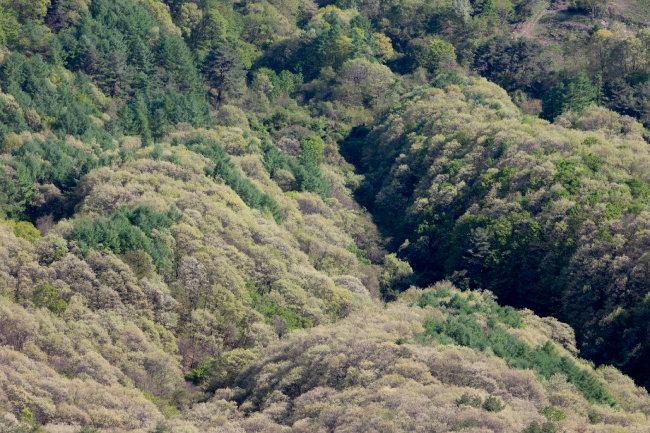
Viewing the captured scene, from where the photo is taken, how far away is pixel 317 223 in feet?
431

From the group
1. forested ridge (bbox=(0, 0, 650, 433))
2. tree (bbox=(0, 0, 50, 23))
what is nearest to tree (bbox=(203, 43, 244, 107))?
forested ridge (bbox=(0, 0, 650, 433))

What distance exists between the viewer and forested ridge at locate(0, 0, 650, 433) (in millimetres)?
82938

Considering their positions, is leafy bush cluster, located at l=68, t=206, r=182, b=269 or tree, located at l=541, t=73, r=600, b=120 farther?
tree, located at l=541, t=73, r=600, b=120

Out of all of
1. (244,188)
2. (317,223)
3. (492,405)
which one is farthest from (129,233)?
(492,405)

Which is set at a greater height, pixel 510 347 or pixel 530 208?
pixel 530 208

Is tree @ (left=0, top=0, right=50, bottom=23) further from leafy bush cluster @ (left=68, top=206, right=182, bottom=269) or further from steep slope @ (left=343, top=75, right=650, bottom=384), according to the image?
leafy bush cluster @ (left=68, top=206, right=182, bottom=269)

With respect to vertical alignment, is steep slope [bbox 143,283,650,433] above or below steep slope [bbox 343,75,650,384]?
below

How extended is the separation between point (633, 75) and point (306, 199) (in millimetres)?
62509

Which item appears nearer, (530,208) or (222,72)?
(530,208)

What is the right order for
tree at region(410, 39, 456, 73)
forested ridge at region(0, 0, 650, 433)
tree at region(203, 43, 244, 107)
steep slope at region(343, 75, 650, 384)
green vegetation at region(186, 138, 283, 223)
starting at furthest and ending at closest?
tree at region(410, 39, 456, 73), tree at region(203, 43, 244, 107), green vegetation at region(186, 138, 283, 223), steep slope at region(343, 75, 650, 384), forested ridge at region(0, 0, 650, 433)

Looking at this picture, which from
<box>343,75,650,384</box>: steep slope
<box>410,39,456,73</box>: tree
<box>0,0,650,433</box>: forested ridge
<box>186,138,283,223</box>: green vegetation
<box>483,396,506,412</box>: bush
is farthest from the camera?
<box>410,39,456,73</box>: tree

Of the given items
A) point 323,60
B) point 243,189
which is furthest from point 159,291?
point 323,60

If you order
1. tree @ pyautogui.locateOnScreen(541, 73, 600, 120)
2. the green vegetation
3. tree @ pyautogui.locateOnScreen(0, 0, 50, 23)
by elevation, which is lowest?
tree @ pyautogui.locateOnScreen(0, 0, 50, 23)

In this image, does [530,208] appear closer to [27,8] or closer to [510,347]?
[510,347]
